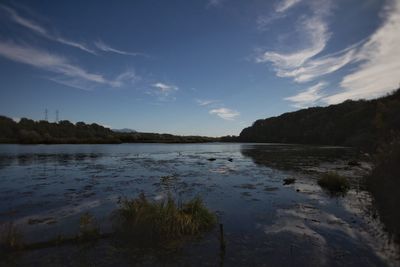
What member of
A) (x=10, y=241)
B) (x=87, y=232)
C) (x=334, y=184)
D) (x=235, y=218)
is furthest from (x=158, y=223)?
(x=334, y=184)

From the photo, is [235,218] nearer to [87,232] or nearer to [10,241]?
[87,232]

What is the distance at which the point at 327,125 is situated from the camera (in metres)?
119

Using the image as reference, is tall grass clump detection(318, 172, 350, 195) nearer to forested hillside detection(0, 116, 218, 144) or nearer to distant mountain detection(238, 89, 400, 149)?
distant mountain detection(238, 89, 400, 149)

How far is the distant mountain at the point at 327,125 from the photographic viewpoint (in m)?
81.1

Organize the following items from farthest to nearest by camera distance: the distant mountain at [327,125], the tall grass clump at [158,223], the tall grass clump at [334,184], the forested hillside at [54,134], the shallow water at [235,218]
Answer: the forested hillside at [54,134] → the distant mountain at [327,125] → the tall grass clump at [334,184] → the tall grass clump at [158,223] → the shallow water at [235,218]

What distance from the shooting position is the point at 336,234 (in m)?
11.1

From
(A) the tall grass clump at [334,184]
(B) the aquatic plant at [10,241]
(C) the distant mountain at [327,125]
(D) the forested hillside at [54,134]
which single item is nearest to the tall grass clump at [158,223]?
(B) the aquatic plant at [10,241]

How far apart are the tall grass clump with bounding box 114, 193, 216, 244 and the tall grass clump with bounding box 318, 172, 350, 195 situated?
38.4 ft

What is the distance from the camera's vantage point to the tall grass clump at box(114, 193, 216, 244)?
34.1 ft

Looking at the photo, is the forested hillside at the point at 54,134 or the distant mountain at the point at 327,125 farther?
the forested hillside at the point at 54,134

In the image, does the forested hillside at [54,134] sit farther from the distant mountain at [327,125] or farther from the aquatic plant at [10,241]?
the aquatic plant at [10,241]

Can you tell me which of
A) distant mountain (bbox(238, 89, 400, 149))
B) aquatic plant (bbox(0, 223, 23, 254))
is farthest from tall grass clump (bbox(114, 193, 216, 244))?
distant mountain (bbox(238, 89, 400, 149))

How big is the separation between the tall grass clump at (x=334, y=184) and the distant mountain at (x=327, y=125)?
4240cm

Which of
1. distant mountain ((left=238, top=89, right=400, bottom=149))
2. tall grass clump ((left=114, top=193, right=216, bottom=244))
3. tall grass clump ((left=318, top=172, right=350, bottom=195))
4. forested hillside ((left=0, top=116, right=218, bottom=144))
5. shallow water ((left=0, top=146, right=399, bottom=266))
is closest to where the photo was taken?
shallow water ((left=0, top=146, right=399, bottom=266))
